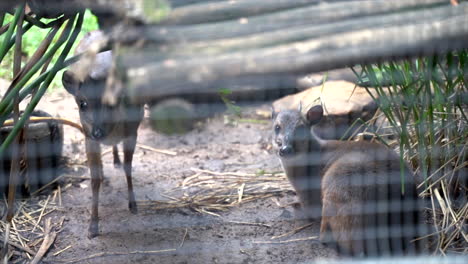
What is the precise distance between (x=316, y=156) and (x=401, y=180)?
81 cm

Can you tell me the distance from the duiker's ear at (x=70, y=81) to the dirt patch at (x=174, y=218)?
804mm

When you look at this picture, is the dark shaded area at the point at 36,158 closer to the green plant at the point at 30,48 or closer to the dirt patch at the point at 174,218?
the dirt patch at the point at 174,218

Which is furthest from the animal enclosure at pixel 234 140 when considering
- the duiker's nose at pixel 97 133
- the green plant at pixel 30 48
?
the green plant at pixel 30 48

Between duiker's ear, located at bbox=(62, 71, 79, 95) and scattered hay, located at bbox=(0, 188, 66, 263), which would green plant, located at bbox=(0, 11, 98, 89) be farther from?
duiker's ear, located at bbox=(62, 71, 79, 95)

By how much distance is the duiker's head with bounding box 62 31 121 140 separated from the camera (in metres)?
3.32

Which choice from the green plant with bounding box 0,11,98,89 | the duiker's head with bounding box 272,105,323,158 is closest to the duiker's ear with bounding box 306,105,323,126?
the duiker's head with bounding box 272,105,323,158

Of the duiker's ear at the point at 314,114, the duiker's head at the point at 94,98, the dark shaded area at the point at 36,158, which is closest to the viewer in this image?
the duiker's head at the point at 94,98

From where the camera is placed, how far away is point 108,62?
337cm

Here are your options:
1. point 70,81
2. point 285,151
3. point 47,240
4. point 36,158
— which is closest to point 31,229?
point 47,240

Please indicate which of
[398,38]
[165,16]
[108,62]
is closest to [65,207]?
[108,62]

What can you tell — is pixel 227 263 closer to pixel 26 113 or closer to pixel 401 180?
pixel 401 180

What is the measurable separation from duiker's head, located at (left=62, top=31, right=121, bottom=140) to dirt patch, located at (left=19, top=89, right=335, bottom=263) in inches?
23.1

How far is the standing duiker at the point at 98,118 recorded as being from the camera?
334 cm

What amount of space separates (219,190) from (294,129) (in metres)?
0.67
